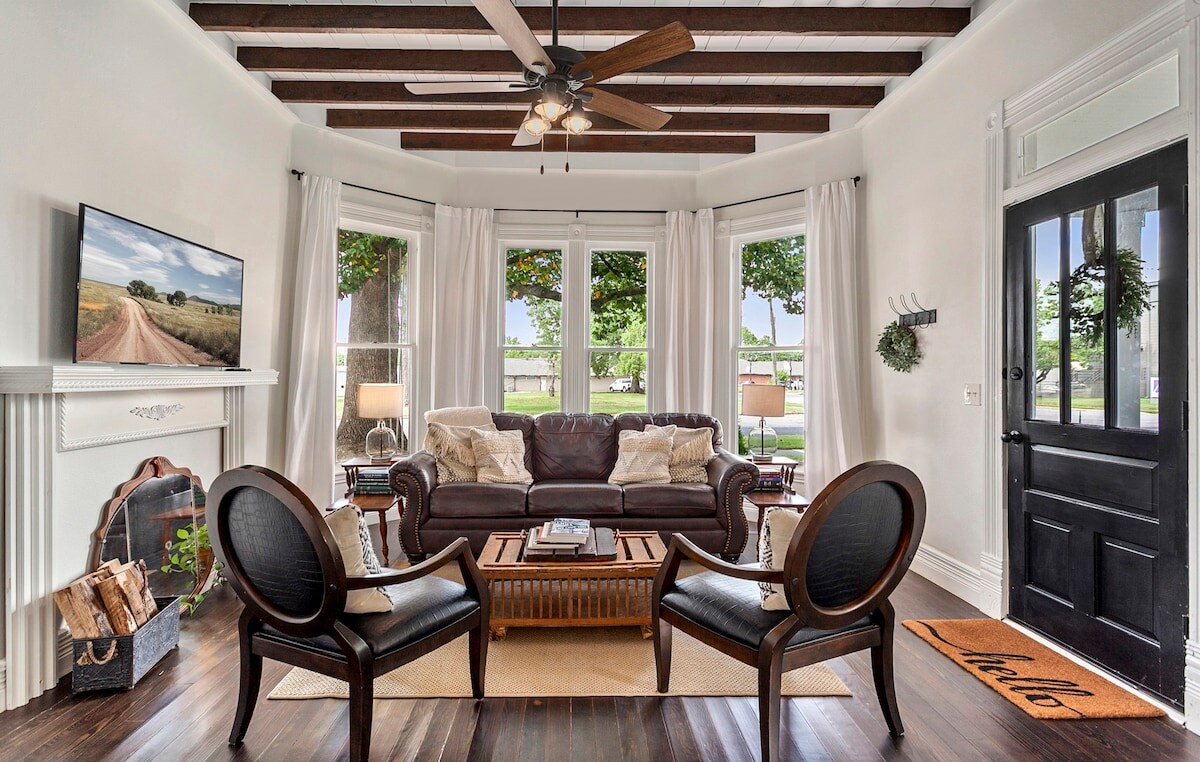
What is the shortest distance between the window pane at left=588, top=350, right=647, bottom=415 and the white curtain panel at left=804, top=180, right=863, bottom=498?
4.97ft

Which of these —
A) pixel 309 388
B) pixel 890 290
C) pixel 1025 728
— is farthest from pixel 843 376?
pixel 309 388

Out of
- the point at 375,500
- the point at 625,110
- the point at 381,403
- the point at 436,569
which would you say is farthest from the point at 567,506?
the point at 625,110

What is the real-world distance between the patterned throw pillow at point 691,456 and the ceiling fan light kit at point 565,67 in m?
2.20

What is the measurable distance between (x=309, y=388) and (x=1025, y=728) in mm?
4464

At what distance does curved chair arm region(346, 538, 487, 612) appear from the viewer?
5.99 feet

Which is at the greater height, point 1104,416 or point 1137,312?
point 1137,312

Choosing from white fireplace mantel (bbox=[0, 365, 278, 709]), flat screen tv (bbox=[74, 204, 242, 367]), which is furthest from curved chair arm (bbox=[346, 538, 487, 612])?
flat screen tv (bbox=[74, 204, 242, 367])

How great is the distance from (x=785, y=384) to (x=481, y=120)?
126 inches

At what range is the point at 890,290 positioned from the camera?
4219mm

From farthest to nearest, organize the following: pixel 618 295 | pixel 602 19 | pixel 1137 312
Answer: pixel 618 295 → pixel 602 19 → pixel 1137 312

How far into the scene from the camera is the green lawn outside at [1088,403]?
231 centimetres

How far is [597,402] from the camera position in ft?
17.9

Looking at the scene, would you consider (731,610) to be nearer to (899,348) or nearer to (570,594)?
(570,594)

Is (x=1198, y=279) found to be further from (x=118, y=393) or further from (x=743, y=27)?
(x=118, y=393)
